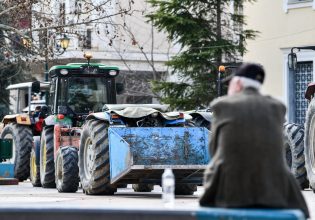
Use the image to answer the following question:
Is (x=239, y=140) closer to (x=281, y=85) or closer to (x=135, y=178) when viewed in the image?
(x=135, y=178)

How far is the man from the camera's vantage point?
8.65 m

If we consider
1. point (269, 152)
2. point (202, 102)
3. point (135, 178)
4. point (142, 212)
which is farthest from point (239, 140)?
point (202, 102)

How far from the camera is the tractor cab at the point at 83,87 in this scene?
25469 mm

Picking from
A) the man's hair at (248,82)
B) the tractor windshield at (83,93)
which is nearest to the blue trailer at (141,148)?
the tractor windshield at (83,93)

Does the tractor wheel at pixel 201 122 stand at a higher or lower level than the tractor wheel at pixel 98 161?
higher

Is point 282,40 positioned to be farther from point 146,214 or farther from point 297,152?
point 146,214

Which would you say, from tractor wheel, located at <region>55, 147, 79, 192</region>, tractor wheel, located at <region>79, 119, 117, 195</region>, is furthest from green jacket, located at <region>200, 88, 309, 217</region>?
tractor wheel, located at <region>55, 147, 79, 192</region>

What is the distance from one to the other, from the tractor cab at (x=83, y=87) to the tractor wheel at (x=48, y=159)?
499 millimetres

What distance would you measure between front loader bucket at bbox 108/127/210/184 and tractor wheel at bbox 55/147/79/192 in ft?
8.89

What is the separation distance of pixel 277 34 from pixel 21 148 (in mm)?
17799

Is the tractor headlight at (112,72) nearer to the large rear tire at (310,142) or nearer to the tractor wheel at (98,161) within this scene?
the tractor wheel at (98,161)

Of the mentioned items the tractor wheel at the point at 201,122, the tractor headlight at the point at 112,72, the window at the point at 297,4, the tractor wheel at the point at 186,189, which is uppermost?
the window at the point at 297,4

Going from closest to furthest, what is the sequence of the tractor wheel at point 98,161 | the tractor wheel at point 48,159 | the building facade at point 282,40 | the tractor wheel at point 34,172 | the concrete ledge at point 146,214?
the concrete ledge at point 146,214
the tractor wheel at point 98,161
the tractor wheel at point 48,159
the tractor wheel at point 34,172
the building facade at point 282,40

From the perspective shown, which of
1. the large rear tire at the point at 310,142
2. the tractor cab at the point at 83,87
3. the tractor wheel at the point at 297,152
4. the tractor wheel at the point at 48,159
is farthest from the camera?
the tractor cab at the point at 83,87
